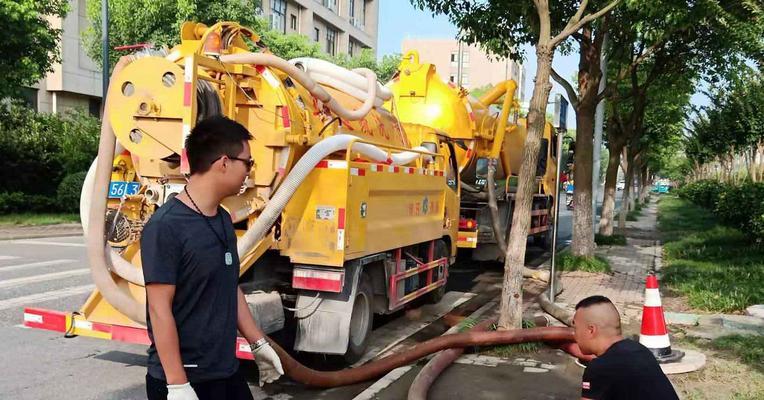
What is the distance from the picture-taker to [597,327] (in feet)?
9.69

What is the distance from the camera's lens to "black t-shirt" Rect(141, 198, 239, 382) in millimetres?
2391

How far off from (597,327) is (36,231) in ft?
53.1

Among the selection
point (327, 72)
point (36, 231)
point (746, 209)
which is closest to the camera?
point (327, 72)

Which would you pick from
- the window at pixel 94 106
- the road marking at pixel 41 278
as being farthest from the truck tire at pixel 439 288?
the window at pixel 94 106

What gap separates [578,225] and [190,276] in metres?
11.7

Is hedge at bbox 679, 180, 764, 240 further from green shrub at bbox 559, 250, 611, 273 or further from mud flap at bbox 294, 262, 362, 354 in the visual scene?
mud flap at bbox 294, 262, 362, 354

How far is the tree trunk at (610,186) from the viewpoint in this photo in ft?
60.4

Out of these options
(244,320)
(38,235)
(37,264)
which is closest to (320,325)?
(244,320)

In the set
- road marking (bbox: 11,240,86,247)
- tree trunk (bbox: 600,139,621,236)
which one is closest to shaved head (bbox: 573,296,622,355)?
road marking (bbox: 11,240,86,247)

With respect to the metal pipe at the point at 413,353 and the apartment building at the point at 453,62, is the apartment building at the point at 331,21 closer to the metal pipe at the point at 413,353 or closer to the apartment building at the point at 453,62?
the metal pipe at the point at 413,353

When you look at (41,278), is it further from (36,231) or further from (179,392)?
(179,392)

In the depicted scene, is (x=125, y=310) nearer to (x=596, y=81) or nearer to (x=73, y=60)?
(x=596, y=81)

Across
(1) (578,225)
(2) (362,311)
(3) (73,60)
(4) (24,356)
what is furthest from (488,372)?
(3) (73,60)

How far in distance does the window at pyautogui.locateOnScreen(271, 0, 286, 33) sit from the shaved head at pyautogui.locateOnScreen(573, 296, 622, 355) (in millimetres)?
33636
